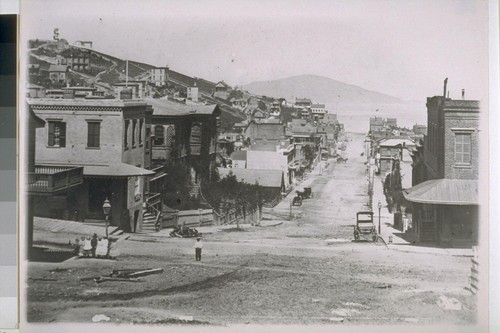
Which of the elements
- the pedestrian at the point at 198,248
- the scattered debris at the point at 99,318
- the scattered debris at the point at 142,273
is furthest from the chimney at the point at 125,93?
the scattered debris at the point at 99,318

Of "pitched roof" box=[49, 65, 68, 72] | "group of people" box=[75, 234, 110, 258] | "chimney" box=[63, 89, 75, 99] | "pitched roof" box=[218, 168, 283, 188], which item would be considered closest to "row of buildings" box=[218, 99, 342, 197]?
"pitched roof" box=[218, 168, 283, 188]

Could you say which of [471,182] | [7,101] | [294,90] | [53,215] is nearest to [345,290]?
[471,182]

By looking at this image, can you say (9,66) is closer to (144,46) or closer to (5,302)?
(144,46)

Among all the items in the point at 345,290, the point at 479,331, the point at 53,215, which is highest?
the point at 53,215

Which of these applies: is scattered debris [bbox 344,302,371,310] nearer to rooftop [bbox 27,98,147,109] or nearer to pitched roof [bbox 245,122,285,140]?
pitched roof [bbox 245,122,285,140]

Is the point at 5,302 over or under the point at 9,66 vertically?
under
